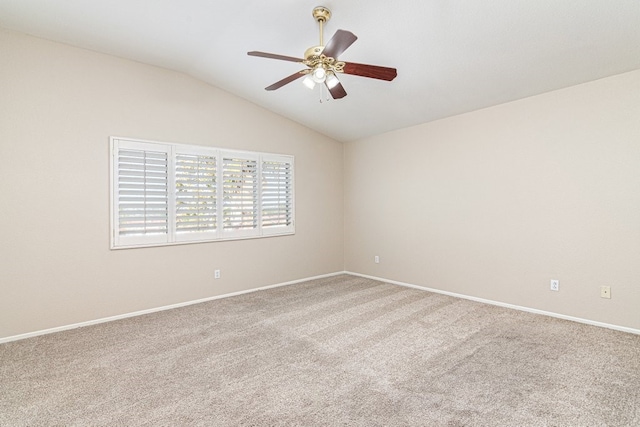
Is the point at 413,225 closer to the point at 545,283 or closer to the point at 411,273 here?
the point at 411,273

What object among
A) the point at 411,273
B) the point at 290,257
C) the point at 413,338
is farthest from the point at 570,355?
the point at 290,257

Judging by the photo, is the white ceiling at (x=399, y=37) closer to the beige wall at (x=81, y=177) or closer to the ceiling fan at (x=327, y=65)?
the beige wall at (x=81, y=177)

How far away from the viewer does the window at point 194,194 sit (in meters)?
3.79

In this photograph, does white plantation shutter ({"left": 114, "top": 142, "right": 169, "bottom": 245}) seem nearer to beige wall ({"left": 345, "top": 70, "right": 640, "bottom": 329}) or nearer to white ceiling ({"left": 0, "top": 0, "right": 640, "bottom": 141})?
white ceiling ({"left": 0, "top": 0, "right": 640, "bottom": 141})

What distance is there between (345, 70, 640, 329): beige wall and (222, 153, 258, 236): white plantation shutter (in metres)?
2.11

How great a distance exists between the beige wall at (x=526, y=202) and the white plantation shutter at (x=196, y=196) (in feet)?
8.88

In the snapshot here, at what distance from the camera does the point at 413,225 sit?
196 inches

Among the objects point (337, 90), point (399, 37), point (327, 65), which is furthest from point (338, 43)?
point (399, 37)

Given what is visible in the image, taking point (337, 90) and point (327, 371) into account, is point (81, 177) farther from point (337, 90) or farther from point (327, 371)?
point (327, 371)

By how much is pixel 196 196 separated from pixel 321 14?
2737 mm

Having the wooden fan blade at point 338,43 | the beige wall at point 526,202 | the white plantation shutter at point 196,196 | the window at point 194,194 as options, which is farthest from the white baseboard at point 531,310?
the wooden fan blade at point 338,43

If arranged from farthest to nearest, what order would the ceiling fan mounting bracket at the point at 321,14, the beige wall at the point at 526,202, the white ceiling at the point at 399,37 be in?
1. the beige wall at the point at 526,202
2. the ceiling fan mounting bracket at the point at 321,14
3. the white ceiling at the point at 399,37

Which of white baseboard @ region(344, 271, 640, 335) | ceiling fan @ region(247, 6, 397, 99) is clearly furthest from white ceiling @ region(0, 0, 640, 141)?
white baseboard @ region(344, 271, 640, 335)

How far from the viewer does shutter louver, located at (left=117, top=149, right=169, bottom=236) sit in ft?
12.3
